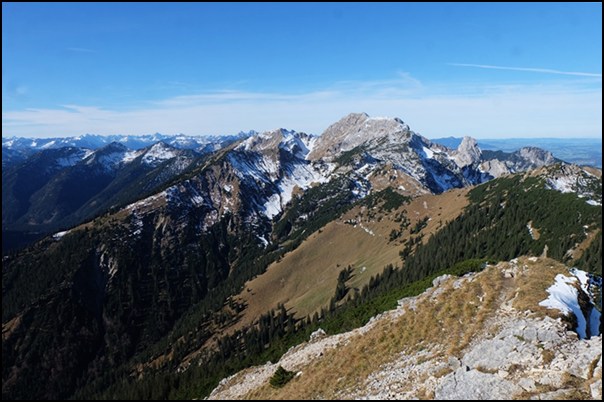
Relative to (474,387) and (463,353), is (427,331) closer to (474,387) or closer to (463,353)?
(463,353)

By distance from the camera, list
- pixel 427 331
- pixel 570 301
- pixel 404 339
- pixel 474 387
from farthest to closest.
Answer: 1. pixel 404 339
2. pixel 427 331
3. pixel 570 301
4. pixel 474 387

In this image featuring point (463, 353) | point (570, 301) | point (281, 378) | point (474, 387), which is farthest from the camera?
point (281, 378)

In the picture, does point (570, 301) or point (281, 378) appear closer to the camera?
point (570, 301)

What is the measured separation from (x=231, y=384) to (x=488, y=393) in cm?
5402

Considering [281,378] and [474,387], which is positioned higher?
[474,387]

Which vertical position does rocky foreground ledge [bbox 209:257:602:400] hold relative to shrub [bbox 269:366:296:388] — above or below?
above

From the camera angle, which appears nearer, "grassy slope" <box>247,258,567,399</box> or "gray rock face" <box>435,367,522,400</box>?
"gray rock face" <box>435,367,522,400</box>

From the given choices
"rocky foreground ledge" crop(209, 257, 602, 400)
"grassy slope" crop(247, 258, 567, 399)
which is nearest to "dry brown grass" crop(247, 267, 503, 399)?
"grassy slope" crop(247, 258, 567, 399)

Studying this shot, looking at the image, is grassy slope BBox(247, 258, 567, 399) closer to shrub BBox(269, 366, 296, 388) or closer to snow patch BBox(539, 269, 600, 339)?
shrub BBox(269, 366, 296, 388)

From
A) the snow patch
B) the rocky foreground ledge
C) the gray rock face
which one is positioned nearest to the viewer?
the gray rock face

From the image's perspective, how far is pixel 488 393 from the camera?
32.7 meters

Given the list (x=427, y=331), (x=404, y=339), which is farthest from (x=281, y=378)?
(x=427, y=331)

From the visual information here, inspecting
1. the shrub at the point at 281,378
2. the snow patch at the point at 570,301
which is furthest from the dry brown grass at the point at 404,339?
the snow patch at the point at 570,301

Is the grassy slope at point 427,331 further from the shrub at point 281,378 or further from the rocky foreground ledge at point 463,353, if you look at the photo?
the shrub at point 281,378
